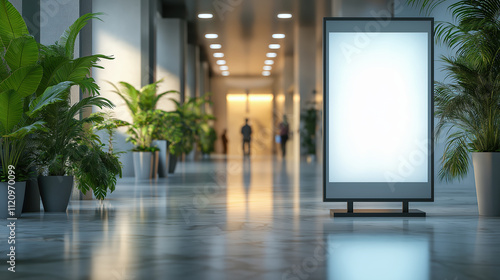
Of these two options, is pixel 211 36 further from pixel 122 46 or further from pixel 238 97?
pixel 238 97

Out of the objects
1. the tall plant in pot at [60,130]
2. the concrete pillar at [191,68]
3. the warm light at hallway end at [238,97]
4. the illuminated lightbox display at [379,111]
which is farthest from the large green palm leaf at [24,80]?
the warm light at hallway end at [238,97]

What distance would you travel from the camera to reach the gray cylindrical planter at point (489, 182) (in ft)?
23.0

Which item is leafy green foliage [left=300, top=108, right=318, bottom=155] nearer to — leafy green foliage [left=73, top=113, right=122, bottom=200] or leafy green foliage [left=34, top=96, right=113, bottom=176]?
leafy green foliage [left=73, top=113, right=122, bottom=200]

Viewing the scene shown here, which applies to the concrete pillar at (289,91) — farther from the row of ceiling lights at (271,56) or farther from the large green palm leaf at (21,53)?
the large green palm leaf at (21,53)

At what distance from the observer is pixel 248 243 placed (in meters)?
4.98

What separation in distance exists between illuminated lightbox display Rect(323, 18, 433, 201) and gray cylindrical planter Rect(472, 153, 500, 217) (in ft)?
1.99

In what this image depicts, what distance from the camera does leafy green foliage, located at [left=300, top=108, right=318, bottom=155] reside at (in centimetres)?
2591

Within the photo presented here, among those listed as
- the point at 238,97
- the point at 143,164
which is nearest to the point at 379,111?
the point at 143,164

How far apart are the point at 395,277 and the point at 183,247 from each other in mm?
1732

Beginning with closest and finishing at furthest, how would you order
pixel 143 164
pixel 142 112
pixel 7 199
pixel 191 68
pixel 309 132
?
pixel 7 199 < pixel 143 164 < pixel 142 112 < pixel 309 132 < pixel 191 68

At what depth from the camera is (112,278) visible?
3672mm

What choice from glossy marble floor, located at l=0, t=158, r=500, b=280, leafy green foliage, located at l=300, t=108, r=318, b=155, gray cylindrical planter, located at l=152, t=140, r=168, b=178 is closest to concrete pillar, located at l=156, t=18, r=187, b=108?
gray cylindrical planter, located at l=152, t=140, r=168, b=178

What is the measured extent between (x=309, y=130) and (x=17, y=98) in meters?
20.5

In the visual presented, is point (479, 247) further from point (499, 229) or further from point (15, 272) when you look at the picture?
point (15, 272)
